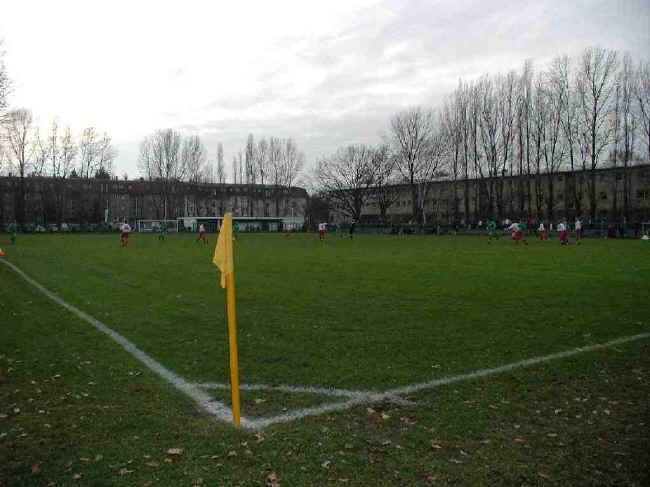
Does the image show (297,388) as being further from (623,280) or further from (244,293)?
(623,280)

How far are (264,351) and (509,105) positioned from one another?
62404 mm

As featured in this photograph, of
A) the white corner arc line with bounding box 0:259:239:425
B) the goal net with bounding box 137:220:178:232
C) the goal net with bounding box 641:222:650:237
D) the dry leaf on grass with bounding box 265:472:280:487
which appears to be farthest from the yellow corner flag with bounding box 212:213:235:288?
the goal net with bounding box 137:220:178:232

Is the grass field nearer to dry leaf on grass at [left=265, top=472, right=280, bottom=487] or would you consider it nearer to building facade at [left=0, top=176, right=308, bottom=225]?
dry leaf on grass at [left=265, top=472, right=280, bottom=487]

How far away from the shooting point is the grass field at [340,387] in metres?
3.73

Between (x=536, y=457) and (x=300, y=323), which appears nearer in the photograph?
(x=536, y=457)

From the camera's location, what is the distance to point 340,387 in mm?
5461

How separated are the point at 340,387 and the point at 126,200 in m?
129

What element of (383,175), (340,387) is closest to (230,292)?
(340,387)

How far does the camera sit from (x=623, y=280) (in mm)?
13938

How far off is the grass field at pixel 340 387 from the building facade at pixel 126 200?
199 feet

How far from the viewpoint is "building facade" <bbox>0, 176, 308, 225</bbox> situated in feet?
274

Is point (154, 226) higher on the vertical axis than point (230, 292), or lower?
higher

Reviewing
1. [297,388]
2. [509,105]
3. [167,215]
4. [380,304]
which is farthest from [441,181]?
[297,388]

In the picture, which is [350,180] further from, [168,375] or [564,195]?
[168,375]
